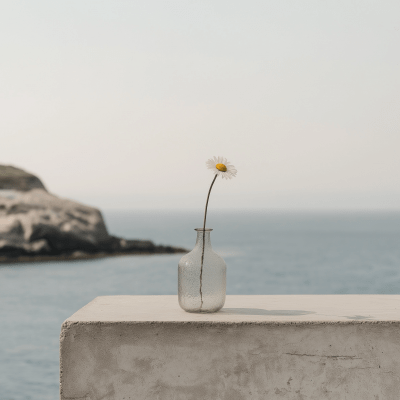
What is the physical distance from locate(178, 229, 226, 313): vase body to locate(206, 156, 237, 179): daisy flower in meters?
0.21

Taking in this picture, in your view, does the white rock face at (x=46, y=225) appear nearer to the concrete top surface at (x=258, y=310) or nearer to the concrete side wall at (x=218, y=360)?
the concrete top surface at (x=258, y=310)

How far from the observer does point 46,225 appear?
65.3ft

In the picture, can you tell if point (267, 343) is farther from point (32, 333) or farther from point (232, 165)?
point (32, 333)

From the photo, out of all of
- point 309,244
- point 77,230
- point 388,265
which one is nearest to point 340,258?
point 388,265

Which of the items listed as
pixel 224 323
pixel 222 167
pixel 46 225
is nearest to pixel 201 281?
pixel 224 323

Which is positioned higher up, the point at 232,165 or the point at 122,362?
the point at 232,165

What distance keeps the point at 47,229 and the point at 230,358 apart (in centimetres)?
1928

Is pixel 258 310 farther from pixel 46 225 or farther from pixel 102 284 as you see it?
pixel 46 225

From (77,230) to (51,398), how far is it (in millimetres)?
14979

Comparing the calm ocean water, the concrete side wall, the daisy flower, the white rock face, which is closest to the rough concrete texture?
the concrete side wall

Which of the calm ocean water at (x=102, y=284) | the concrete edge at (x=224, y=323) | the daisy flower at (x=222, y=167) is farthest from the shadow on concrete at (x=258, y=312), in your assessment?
the calm ocean water at (x=102, y=284)

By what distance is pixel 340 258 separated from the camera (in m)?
31.8

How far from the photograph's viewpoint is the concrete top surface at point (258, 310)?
5.57 feet

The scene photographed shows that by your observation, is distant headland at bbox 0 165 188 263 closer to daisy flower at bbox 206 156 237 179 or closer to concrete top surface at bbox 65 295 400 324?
concrete top surface at bbox 65 295 400 324
